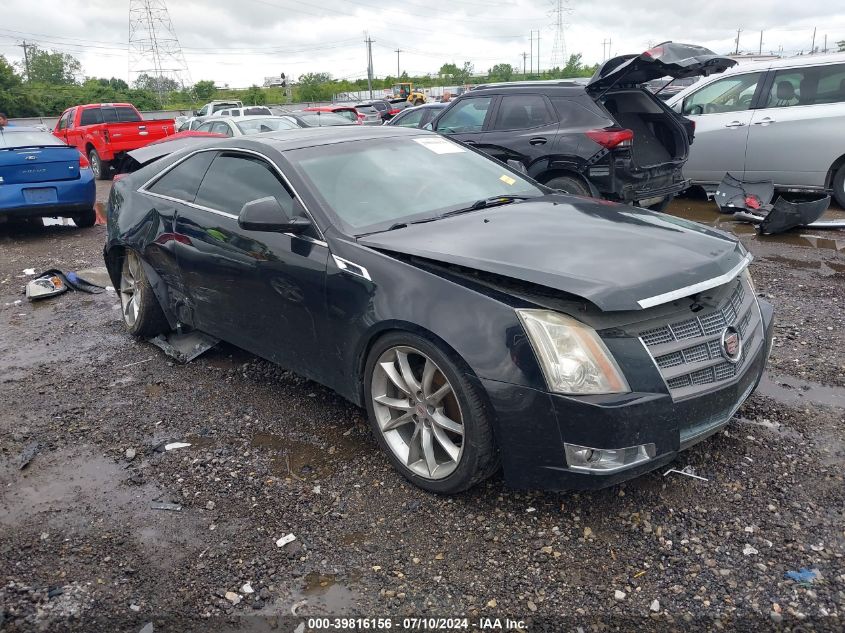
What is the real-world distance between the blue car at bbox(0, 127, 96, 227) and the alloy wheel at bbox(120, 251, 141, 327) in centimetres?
502

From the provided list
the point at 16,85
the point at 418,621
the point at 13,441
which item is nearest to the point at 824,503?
the point at 418,621

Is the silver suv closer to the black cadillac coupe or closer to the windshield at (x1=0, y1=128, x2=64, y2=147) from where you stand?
the black cadillac coupe

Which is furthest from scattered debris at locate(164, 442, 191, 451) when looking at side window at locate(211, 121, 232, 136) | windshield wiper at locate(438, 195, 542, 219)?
side window at locate(211, 121, 232, 136)

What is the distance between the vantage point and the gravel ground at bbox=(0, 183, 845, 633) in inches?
99.3

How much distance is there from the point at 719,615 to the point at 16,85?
58211 mm

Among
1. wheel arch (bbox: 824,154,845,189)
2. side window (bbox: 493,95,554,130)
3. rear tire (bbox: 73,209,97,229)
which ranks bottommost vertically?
rear tire (bbox: 73,209,97,229)

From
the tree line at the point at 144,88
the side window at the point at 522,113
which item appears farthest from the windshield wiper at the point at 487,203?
the tree line at the point at 144,88

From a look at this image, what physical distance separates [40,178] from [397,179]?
7537 millimetres

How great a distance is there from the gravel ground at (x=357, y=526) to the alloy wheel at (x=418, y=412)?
17cm

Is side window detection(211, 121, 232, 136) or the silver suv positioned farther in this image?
side window detection(211, 121, 232, 136)

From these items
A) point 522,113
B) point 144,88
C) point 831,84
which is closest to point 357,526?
point 522,113

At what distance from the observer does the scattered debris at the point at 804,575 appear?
2.52 metres

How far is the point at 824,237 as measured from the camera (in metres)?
7.73

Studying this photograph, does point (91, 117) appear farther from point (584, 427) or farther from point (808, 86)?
point (584, 427)
